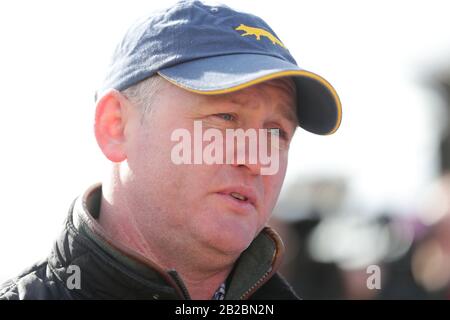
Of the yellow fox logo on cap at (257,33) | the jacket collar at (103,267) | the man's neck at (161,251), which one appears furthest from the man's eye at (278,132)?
the jacket collar at (103,267)

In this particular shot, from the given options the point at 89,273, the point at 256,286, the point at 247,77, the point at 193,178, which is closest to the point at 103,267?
the point at 89,273

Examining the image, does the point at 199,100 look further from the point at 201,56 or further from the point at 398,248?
the point at 398,248

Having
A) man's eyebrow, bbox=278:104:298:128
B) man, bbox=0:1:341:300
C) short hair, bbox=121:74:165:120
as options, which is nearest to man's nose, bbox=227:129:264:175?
man, bbox=0:1:341:300

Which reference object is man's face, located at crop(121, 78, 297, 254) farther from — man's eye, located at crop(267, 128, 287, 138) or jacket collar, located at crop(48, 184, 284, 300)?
jacket collar, located at crop(48, 184, 284, 300)

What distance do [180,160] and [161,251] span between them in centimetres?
33

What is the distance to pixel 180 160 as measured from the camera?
2.57 metres

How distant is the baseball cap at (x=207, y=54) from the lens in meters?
2.57

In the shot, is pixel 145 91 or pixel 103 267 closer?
pixel 103 267

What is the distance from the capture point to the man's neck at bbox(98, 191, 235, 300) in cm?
265

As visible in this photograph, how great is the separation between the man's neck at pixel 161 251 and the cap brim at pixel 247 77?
0.48 m

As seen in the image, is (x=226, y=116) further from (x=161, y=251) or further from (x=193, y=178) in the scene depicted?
(x=161, y=251)

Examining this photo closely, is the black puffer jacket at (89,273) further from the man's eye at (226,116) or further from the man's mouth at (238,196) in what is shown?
the man's eye at (226,116)
